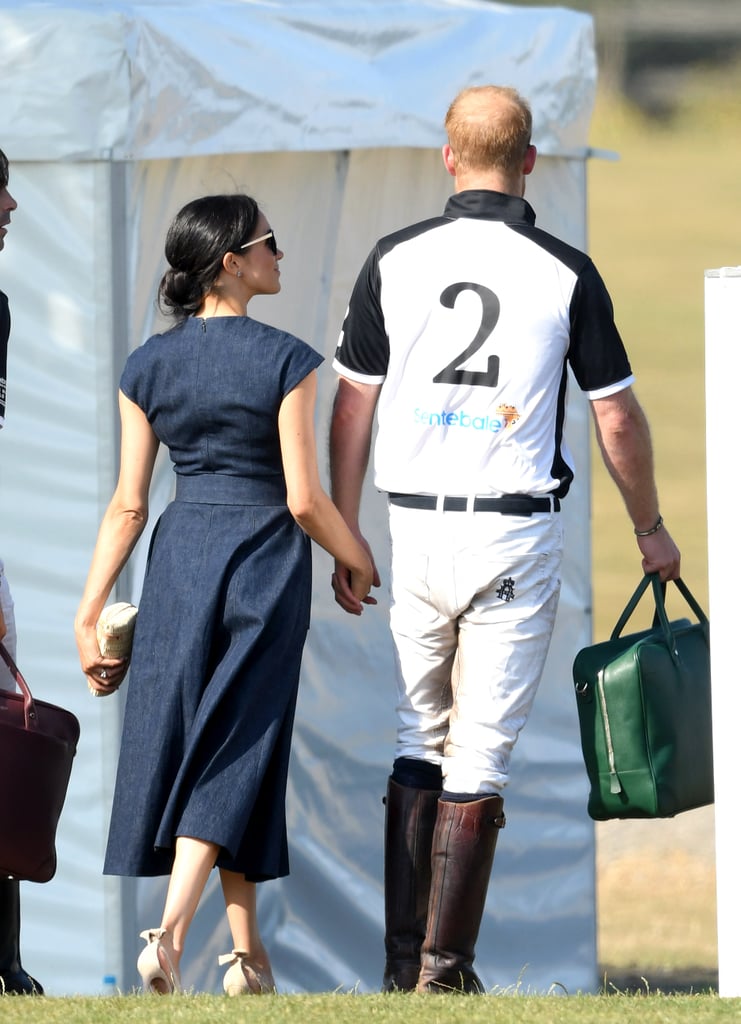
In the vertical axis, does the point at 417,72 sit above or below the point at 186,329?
above

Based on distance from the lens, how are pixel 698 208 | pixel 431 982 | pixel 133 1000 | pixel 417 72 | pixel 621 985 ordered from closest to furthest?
pixel 133 1000, pixel 431 982, pixel 417 72, pixel 621 985, pixel 698 208

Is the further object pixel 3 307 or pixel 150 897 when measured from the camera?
pixel 150 897

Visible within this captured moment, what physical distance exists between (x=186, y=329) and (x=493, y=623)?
0.81 metres

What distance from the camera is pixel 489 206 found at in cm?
392

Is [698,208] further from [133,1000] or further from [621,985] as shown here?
[133,1000]

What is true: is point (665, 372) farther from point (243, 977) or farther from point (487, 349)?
point (243, 977)

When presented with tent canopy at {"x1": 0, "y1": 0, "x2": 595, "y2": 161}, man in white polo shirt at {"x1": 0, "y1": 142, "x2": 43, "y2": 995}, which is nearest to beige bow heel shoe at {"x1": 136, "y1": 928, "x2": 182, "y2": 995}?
man in white polo shirt at {"x1": 0, "y1": 142, "x2": 43, "y2": 995}

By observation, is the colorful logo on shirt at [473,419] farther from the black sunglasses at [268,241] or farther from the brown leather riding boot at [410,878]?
the brown leather riding boot at [410,878]

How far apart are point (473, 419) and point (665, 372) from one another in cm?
1691

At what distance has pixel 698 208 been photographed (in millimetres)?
23781

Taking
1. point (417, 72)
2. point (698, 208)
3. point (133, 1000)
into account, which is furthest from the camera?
point (698, 208)

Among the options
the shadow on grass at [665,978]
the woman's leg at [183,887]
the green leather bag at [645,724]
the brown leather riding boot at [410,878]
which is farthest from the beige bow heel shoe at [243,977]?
the shadow on grass at [665,978]

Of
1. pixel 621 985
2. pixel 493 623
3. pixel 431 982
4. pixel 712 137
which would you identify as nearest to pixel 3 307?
pixel 493 623

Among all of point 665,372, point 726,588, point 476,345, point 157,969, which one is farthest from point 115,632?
point 665,372
